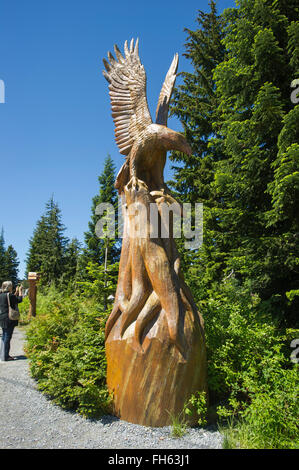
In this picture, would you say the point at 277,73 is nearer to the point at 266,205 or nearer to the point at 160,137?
the point at 266,205

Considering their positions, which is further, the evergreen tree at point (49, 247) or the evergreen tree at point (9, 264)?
the evergreen tree at point (9, 264)

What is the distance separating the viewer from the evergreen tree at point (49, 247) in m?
24.4

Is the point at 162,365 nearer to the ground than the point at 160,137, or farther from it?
nearer to the ground

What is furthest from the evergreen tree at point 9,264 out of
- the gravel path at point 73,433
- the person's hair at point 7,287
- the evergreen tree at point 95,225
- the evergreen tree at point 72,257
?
the gravel path at point 73,433

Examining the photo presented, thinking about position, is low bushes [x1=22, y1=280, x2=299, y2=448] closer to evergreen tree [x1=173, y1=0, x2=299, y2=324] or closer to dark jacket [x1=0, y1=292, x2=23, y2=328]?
dark jacket [x1=0, y1=292, x2=23, y2=328]

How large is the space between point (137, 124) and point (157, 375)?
3.71 m

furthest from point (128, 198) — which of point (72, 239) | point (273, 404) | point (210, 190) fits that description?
point (72, 239)

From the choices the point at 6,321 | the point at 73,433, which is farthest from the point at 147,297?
the point at 6,321

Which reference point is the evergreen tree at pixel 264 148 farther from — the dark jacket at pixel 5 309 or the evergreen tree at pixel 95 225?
the evergreen tree at pixel 95 225

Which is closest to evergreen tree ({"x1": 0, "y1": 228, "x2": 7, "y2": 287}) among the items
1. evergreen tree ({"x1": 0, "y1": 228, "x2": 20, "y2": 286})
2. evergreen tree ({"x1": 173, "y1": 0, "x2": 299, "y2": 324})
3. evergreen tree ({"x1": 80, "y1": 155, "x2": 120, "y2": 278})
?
evergreen tree ({"x1": 0, "y1": 228, "x2": 20, "y2": 286})

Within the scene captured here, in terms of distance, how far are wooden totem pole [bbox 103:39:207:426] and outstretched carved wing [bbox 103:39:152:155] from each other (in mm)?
17

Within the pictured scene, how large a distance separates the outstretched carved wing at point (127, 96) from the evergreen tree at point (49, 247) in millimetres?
17827

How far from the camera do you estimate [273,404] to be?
337cm
